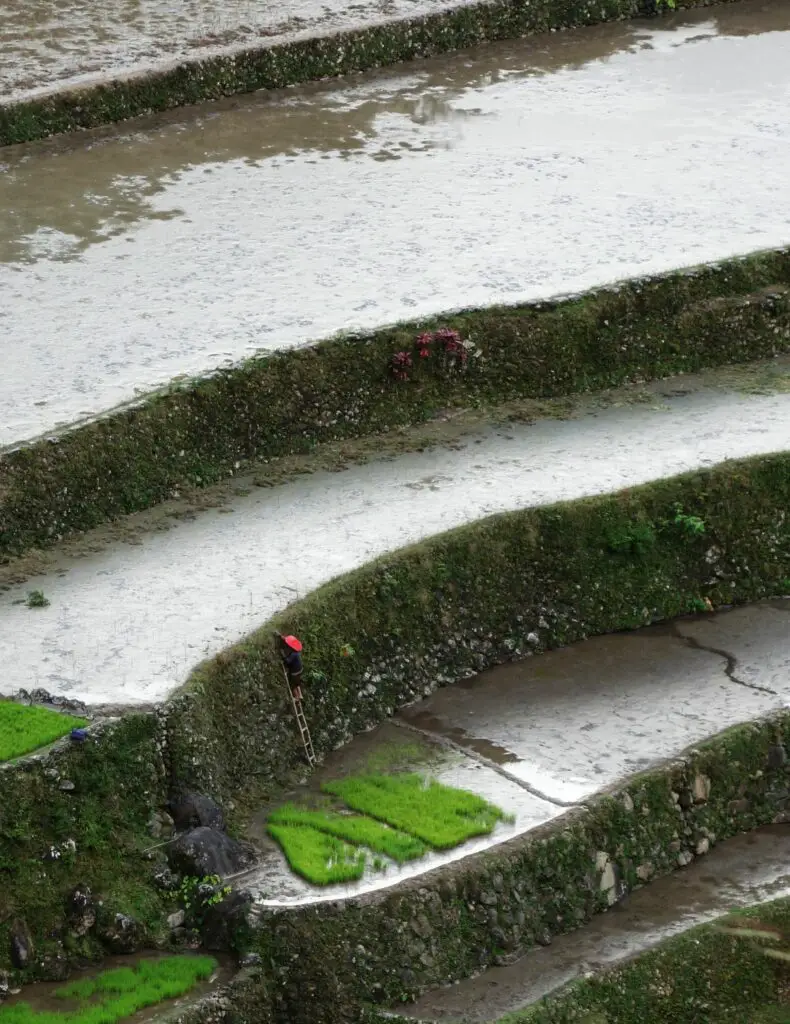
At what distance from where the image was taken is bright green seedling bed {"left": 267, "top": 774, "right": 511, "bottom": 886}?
11.0 m

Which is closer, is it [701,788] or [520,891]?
[520,891]

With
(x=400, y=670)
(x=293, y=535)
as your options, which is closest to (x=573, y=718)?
(x=400, y=670)

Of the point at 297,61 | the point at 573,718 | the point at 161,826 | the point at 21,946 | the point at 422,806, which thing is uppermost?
the point at 297,61

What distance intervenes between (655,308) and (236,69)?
8.14 meters

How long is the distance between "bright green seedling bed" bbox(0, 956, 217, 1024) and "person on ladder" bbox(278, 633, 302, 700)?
86.9 inches

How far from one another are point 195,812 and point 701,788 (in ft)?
11.7

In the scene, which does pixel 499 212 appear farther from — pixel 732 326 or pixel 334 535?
pixel 334 535

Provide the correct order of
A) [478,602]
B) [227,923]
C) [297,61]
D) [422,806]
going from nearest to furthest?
1. [227,923]
2. [422,806]
3. [478,602]
4. [297,61]

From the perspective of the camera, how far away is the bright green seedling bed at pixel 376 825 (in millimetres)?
11023

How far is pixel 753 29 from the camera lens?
26.8 meters

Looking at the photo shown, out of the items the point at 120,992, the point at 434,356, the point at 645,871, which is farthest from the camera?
the point at 434,356

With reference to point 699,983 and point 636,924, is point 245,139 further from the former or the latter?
point 699,983

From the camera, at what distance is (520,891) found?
11125 millimetres

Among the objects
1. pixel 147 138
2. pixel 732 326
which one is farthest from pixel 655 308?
pixel 147 138
